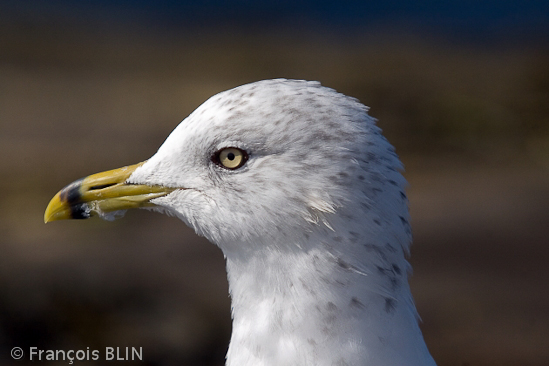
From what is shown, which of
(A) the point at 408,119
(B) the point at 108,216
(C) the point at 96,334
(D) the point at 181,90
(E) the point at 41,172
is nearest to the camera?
(B) the point at 108,216

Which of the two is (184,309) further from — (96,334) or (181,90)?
(181,90)

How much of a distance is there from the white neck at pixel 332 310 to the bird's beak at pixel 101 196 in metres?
0.46

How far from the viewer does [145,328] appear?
5.14m

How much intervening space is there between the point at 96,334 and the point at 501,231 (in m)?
4.44

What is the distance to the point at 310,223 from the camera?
189 centimetres

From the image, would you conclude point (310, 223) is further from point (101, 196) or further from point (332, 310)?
point (101, 196)

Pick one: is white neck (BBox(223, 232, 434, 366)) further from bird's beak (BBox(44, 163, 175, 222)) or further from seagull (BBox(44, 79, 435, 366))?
bird's beak (BBox(44, 163, 175, 222))

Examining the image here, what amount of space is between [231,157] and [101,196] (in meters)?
0.52

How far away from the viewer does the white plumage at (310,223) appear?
6.21 feet

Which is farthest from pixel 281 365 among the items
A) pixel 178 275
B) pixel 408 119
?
pixel 408 119
